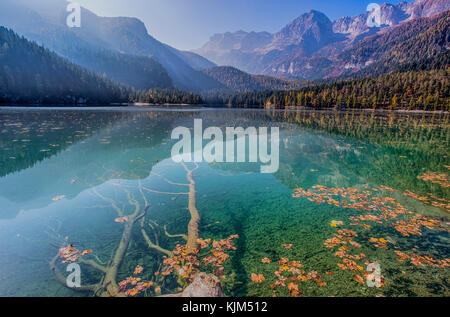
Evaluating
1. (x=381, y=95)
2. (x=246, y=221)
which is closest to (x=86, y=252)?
(x=246, y=221)

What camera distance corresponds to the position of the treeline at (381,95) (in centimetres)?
11700

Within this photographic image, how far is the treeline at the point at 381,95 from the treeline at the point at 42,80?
4694 inches

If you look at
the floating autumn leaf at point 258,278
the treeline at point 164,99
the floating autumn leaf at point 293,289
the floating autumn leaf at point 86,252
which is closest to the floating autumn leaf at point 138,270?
the floating autumn leaf at point 86,252

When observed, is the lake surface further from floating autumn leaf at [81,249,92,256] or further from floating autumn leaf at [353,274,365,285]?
floating autumn leaf at [81,249,92,256]

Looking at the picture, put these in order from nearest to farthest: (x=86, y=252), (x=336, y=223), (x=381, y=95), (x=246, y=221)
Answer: (x=86, y=252) → (x=336, y=223) → (x=246, y=221) → (x=381, y=95)

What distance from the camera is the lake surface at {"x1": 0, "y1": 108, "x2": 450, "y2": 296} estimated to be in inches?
195

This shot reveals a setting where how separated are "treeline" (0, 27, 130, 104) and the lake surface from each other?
5592 inches

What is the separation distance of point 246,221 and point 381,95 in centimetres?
16780

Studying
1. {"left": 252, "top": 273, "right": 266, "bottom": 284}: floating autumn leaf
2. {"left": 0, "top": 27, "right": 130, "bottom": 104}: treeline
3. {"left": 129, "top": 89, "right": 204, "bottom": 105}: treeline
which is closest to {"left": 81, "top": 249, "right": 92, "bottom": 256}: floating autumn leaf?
{"left": 252, "top": 273, "right": 266, "bottom": 284}: floating autumn leaf

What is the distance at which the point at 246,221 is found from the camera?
7.68 m

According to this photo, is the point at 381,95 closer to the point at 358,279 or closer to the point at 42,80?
the point at 358,279
